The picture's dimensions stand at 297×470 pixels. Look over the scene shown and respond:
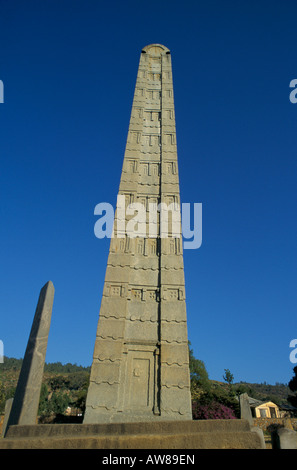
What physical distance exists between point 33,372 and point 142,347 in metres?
3.09

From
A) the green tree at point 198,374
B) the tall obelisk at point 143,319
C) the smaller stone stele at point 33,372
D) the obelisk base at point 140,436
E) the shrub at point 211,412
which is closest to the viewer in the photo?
the obelisk base at point 140,436

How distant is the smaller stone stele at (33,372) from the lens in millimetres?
4081

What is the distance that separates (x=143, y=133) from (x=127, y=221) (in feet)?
13.2

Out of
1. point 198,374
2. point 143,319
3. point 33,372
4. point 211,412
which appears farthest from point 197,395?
point 33,372

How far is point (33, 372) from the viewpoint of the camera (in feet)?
14.1

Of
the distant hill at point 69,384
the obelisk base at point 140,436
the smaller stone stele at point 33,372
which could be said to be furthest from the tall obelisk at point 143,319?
the distant hill at point 69,384

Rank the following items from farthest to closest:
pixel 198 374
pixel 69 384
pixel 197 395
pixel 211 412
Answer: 1. pixel 69 384
2. pixel 198 374
3. pixel 197 395
4. pixel 211 412

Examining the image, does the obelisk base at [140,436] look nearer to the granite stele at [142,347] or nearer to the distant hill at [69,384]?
the granite stele at [142,347]

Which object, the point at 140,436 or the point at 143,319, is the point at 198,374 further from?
the point at 140,436

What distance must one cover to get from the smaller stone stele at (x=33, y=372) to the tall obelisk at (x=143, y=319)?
2.22m

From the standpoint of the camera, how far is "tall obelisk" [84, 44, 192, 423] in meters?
6.22

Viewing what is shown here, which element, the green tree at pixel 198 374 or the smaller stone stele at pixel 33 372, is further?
the green tree at pixel 198 374

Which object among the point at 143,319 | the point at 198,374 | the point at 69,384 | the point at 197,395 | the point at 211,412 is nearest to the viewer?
the point at 143,319
